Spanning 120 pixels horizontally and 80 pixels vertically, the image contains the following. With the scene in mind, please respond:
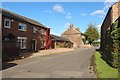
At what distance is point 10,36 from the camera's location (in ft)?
97.7

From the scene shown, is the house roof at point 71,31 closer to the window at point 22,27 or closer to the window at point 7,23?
the window at point 22,27

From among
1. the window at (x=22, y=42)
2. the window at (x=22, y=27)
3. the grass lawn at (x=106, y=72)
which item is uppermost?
the window at (x=22, y=27)

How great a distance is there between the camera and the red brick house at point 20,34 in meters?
28.0

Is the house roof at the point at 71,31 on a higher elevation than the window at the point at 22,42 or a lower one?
higher

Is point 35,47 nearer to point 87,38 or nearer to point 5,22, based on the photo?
point 5,22

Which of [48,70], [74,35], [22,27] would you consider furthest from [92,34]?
[48,70]

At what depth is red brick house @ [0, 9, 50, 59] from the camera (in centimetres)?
2800

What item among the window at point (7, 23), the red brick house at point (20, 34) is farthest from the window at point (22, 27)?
the window at point (7, 23)

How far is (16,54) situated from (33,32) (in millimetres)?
15283

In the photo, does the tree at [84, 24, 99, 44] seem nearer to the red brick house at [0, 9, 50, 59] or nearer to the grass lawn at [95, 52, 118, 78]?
the red brick house at [0, 9, 50, 59]

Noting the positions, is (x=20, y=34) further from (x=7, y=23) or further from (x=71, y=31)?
(x=71, y=31)

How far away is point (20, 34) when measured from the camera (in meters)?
32.8

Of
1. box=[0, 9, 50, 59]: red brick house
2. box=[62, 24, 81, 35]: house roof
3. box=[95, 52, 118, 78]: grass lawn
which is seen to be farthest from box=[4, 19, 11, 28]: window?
box=[62, 24, 81, 35]: house roof

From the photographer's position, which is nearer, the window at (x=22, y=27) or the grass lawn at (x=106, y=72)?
the grass lawn at (x=106, y=72)
